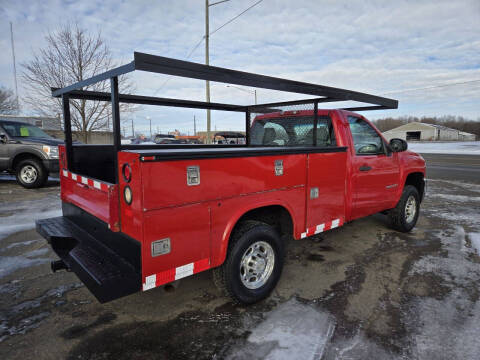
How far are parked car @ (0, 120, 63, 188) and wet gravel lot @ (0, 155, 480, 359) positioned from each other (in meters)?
4.95

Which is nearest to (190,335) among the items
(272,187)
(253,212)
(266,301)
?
(266,301)

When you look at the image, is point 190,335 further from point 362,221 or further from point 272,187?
point 362,221

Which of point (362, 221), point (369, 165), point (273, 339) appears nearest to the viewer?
point (273, 339)

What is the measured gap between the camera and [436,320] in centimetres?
282

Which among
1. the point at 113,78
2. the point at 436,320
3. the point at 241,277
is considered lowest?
the point at 436,320

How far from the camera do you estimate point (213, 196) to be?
8.52ft

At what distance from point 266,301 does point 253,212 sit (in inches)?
34.9

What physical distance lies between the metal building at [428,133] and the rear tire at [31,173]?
78.7 m

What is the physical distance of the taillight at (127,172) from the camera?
2.27 metres

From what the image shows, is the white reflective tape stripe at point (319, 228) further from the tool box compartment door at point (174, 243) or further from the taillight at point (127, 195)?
the taillight at point (127, 195)

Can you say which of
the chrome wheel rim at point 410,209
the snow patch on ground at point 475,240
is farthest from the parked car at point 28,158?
the snow patch on ground at point 475,240

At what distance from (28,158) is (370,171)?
9.09m

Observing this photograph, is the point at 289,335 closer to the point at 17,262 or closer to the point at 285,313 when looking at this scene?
the point at 285,313

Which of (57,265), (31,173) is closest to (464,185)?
(57,265)
